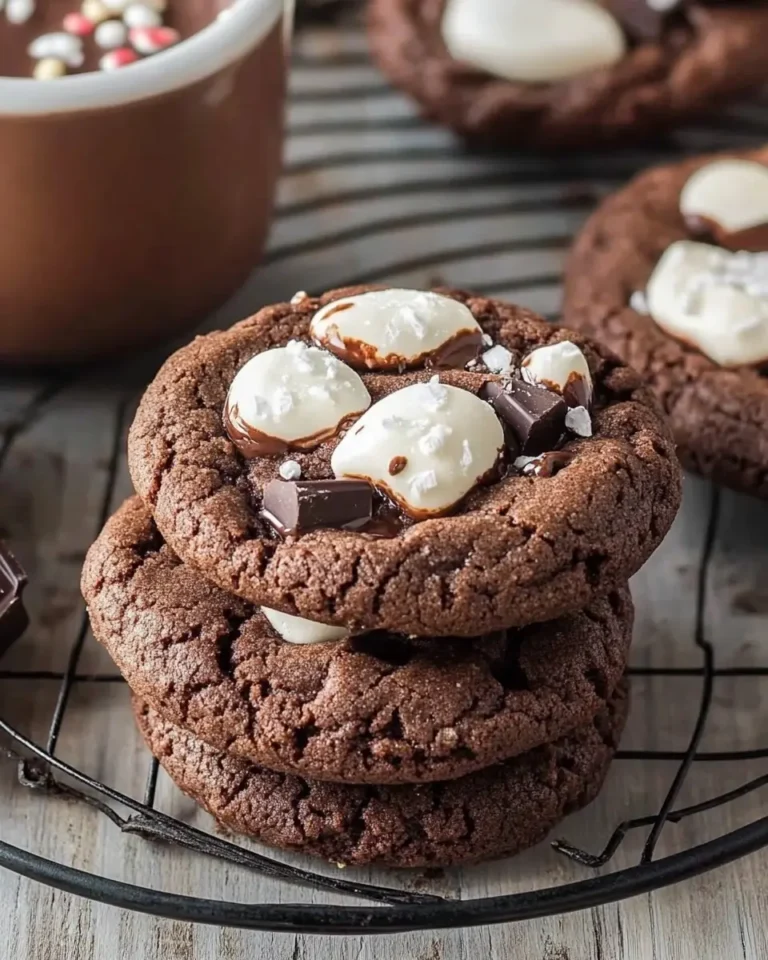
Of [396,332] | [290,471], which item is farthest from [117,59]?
[290,471]

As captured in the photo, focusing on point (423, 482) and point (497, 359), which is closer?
point (423, 482)

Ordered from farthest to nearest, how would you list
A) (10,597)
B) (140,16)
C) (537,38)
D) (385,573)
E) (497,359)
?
(537,38) → (140,16) → (10,597) → (497,359) → (385,573)

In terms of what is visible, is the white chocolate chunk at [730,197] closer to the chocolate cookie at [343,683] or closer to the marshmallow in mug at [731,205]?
the marshmallow in mug at [731,205]

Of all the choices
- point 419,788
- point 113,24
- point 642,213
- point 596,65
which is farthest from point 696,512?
point 113,24

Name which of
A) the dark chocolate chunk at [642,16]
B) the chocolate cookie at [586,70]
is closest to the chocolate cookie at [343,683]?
the chocolate cookie at [586,70]

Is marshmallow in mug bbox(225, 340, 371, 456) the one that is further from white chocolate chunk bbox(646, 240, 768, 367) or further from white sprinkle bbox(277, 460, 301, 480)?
white chocolate chunk bbox(646, 240, 768, 367)

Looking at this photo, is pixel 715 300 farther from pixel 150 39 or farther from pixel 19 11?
pixel 19 11
